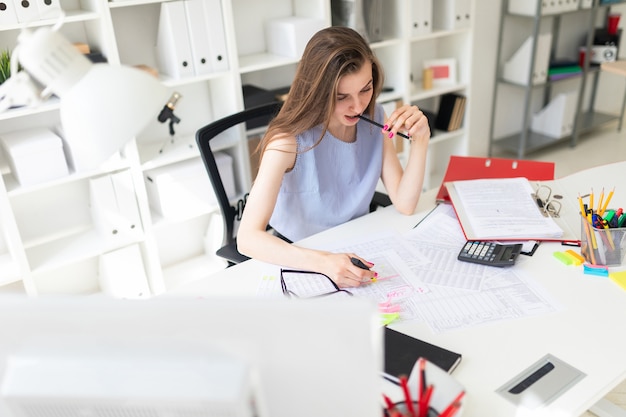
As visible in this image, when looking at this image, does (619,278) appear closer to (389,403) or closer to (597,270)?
(597,270)

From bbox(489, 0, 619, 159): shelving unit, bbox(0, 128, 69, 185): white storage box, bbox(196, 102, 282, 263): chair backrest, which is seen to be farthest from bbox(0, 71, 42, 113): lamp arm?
bbox(489, 0, 619, 159): shelving unit

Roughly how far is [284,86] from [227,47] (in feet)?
1.89

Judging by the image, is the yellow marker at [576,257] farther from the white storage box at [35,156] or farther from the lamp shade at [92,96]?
the white storage box at [35,156]

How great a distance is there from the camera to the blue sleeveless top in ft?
5.60

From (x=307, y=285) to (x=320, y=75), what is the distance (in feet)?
1.82

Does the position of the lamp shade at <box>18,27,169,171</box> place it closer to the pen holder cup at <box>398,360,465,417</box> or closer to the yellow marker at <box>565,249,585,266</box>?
the pen holder cup at <box>398,360,465,417</box>

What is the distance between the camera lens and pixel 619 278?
4.21ft

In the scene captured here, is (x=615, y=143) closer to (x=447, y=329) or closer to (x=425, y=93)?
(x=425, y=93)

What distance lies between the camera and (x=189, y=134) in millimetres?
2822

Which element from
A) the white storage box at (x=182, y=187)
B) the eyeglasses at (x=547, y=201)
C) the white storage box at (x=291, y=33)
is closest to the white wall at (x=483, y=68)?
the white storage box at (x=291, y=33)

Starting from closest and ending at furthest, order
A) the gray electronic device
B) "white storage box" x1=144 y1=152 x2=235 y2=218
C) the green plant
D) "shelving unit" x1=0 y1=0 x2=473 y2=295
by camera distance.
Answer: the gray electronic device → the green plant → "shelving unit" x1=0 y1=0 x2=473 y2=295 → "white storage box" x1=144 y1=152 x2=235 y2=218

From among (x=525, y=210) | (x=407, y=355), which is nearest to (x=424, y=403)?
(x=407, y=355)

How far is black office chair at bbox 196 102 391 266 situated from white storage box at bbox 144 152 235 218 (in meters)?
0.77


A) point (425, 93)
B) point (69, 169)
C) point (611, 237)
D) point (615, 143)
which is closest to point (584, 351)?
point (611, 237)
